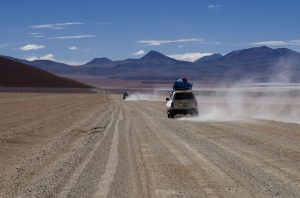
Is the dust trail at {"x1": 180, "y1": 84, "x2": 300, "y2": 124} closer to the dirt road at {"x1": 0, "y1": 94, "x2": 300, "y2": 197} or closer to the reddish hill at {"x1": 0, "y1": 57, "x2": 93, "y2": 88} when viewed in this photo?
the dirt road at {"x1": 0, "y1": 94, "x2": 300, "y2": 197}

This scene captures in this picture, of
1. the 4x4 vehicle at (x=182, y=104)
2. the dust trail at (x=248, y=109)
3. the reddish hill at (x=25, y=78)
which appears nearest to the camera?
the 4x4 vehicle at (x=182, y=104)

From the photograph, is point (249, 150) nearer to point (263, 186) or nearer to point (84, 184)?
point (263, 186)

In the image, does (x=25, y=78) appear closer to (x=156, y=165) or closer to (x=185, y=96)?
(x=185, y=96)

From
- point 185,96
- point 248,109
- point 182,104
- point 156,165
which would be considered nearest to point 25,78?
point 248,109

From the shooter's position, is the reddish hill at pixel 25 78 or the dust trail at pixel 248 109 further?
the reddish hill at pixel 25 78

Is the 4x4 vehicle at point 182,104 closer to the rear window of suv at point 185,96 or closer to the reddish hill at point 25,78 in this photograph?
the rear window of suv at point 185,96

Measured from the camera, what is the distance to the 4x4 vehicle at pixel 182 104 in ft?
98.0

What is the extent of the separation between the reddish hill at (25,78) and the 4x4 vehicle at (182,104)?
439 ft

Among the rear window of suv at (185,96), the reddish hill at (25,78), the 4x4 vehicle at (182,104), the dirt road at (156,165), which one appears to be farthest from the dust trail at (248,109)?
the reddish hill at (25,78)

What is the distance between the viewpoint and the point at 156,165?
1189 centimetres

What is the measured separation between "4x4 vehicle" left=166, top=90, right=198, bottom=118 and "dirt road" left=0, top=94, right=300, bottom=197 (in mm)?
9894

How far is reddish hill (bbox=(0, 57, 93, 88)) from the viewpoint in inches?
6407

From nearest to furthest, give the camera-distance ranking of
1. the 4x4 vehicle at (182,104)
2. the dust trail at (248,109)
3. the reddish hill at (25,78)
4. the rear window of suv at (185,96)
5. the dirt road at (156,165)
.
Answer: the dirt road at (156,165) < the 4x4 vehicle at (182,104) < the rear window of suv at (185,96) < the dust trail at (248,109) < the reddish hill at (25,78)

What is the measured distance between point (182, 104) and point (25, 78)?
5787 inches
